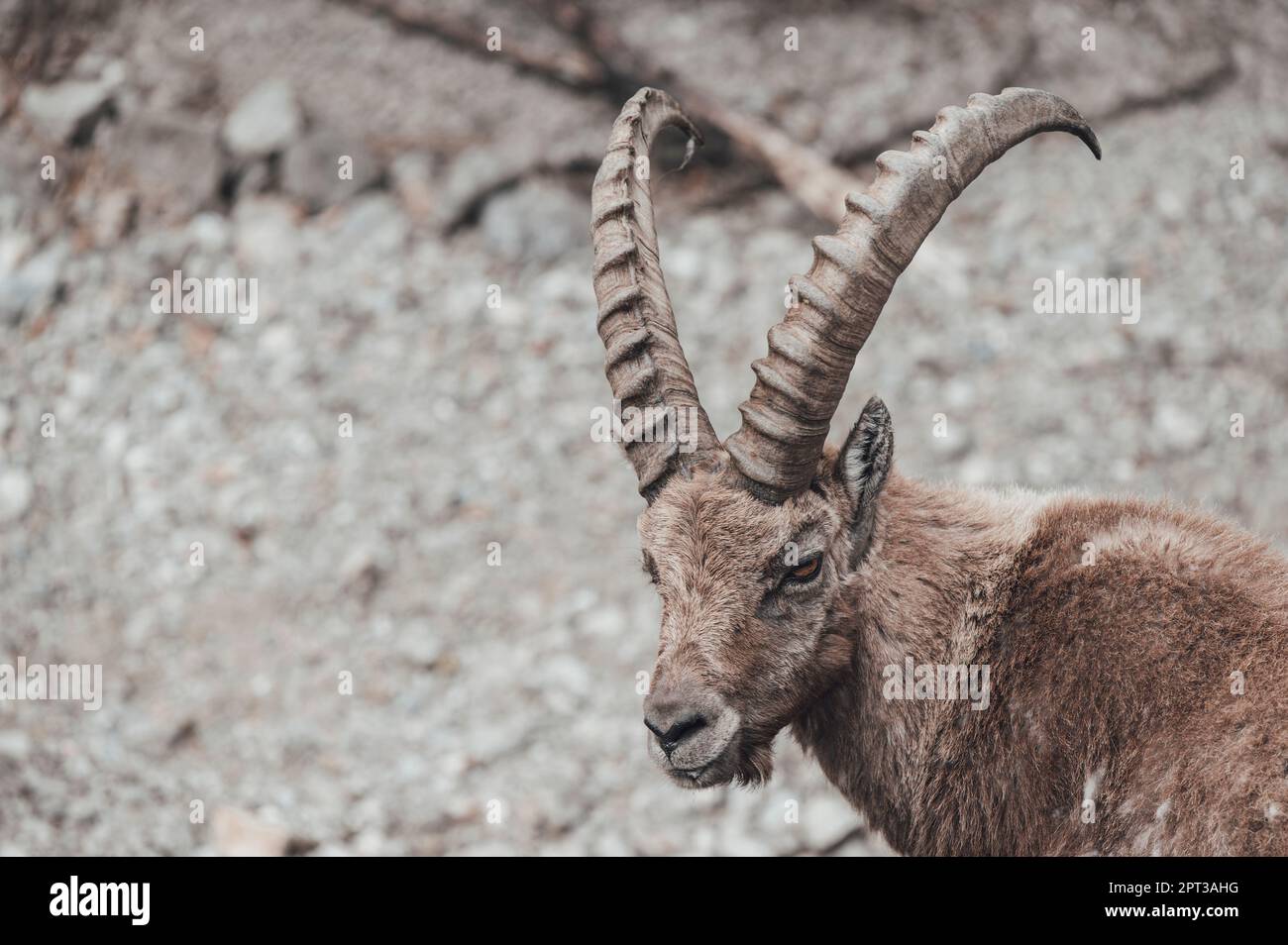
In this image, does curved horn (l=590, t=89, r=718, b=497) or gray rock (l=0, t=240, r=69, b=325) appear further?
gray rock (l=0, t=240, r=69, b=325)

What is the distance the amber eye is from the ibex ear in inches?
8.5

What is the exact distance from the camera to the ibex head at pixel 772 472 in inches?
206

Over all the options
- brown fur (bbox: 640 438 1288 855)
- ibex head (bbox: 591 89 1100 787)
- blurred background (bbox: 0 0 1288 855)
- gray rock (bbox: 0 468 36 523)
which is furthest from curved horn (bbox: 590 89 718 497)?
gray rock (bbox: 0 468 36 523)

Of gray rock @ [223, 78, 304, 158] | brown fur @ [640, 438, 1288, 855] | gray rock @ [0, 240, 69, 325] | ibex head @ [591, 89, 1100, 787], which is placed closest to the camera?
brown fur @ [640, 438, 1288, 855]

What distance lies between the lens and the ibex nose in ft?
17.2

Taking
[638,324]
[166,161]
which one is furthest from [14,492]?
[638,324]

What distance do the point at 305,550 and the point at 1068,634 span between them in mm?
7754

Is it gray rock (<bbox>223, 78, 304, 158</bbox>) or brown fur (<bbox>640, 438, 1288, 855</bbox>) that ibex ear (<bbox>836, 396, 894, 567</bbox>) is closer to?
brown fur (<bbox>640, 438, 1288, 855</bbox>)

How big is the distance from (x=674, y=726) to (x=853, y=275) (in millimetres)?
2069

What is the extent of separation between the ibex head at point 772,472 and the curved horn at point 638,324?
0.03ft

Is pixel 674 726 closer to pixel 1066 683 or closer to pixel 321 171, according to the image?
pixel 1066 683

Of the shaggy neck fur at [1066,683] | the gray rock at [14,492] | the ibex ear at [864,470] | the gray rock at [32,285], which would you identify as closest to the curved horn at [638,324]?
the ibex ear at [864,470]

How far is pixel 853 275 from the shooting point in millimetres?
5219

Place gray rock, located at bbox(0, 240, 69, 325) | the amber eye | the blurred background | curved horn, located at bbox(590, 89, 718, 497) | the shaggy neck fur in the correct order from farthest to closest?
gray rock, located at bbox(0, 240, 69, 325) < the blurred background < curved horn, located at bbox(590, 89, 718, 497) < the amber eye < the shaggy neck fur
